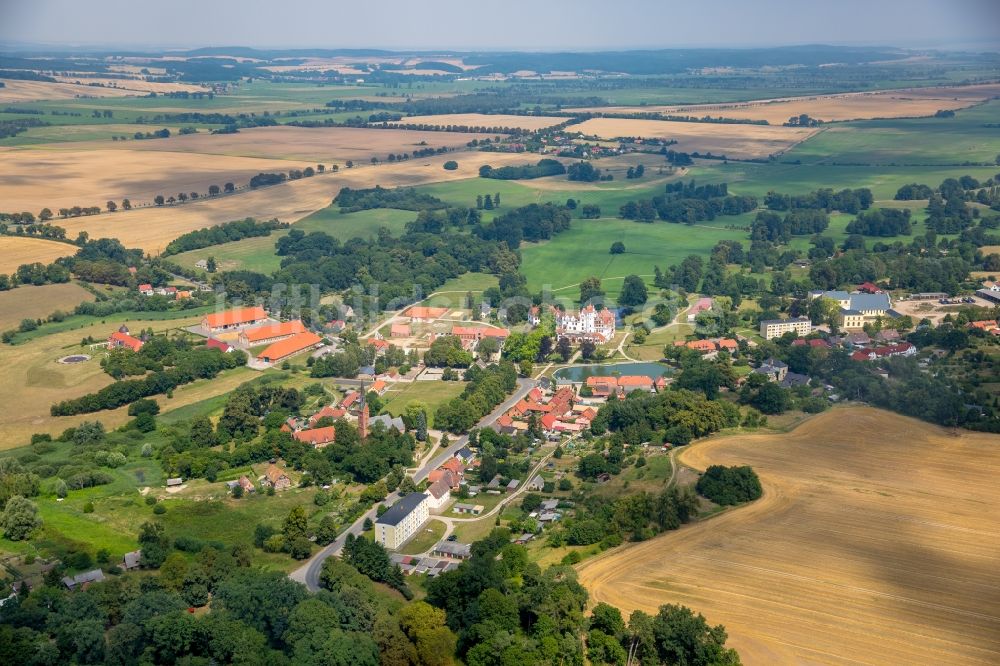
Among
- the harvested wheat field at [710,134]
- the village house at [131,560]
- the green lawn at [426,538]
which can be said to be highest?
the harvested wheat field at [710,134]

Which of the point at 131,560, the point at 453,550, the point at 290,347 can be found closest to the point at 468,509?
the point at 453,550

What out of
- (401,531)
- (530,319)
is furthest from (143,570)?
(530,319)

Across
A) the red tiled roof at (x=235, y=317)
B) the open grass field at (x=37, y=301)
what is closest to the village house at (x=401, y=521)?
the red tiled roof at (x=235, y=317)

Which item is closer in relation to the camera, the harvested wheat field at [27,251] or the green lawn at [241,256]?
the harvested wheat field at [27,251]

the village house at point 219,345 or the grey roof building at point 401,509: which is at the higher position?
the grey roof building at point 401,509

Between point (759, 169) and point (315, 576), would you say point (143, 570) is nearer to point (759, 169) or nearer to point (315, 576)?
point (315, 576)

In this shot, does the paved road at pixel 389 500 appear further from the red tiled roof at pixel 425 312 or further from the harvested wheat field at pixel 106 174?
the harvested wheat field at pixel 106 174

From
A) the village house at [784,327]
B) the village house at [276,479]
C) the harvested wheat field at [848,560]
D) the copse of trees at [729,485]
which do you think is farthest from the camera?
the village house at [784,327]

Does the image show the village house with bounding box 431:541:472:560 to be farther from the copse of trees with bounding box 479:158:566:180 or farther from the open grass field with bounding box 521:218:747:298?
the copse of trees with bounding box 479:158:566:180
